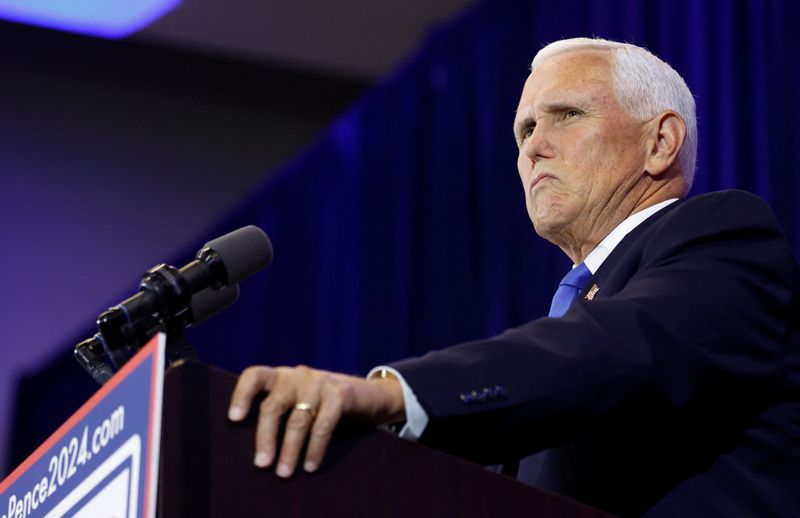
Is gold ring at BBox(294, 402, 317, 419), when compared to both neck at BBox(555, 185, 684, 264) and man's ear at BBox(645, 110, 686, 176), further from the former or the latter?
man's ear at BBox(645, 110, 686, 176)

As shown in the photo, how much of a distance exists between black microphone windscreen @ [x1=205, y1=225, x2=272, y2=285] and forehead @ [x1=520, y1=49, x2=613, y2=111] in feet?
2.89

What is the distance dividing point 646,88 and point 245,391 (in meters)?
1.28

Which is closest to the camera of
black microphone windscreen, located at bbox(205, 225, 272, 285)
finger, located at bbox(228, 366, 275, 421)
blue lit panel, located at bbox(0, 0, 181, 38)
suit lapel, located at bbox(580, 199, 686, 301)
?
finger, located at bbox(228, 366, 275, 421)

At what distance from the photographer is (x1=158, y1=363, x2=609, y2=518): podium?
1.03 m

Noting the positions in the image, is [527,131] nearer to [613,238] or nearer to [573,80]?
[573,80]

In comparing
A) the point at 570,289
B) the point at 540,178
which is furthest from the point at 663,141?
the point at 570,289

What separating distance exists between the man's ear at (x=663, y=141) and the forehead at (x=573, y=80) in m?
0.10

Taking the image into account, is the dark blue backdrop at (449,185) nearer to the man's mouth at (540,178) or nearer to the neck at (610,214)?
the neck at (610,214)

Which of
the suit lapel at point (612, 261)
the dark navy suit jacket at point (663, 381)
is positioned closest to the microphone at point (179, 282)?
the dark navy suit jacket at point (663, 381)

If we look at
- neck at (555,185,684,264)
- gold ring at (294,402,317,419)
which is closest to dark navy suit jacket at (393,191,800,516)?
gold ring at (294,402,317,419)

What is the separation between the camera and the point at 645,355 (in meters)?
1.23

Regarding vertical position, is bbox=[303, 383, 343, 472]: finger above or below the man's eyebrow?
below

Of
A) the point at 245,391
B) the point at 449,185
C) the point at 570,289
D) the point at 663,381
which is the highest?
the point at 245,391

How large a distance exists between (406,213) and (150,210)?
5.46 ft
